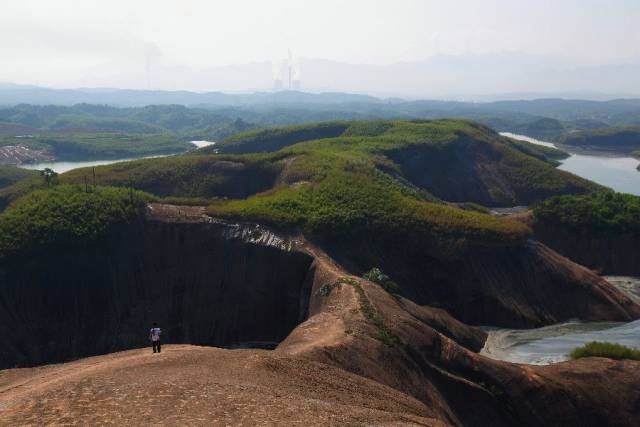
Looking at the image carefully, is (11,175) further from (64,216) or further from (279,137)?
(64,216)

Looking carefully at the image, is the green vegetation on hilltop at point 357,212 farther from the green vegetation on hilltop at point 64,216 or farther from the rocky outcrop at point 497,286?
the green vegetation on hilltop at point 64,216

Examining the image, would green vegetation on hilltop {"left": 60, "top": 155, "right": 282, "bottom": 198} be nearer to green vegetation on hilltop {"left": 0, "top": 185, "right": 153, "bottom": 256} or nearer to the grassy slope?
the grassy slope

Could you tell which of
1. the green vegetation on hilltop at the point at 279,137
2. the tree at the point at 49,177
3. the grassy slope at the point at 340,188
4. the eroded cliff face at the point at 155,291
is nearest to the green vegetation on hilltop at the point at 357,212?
the grassy slope at the point at 340,188

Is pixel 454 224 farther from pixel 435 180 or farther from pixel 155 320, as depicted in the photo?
pixel 435 180

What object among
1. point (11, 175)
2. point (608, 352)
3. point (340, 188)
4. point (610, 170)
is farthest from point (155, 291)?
point (610, 170)

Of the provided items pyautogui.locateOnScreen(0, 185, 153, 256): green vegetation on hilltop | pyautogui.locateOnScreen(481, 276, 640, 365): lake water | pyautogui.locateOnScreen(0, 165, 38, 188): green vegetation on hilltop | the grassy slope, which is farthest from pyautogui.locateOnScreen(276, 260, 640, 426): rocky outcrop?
pyautogui.locateOnScreen(0, 165, 38, 188): green vegetation on hilltop

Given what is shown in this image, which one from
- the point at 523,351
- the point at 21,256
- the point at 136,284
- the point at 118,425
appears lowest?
the point at 523,351

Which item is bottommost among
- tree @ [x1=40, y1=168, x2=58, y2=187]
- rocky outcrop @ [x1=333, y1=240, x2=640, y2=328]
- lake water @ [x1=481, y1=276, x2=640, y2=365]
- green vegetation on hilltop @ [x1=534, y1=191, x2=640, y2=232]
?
lake water @ [x1=481, y1=276, x2=640, y2=365]

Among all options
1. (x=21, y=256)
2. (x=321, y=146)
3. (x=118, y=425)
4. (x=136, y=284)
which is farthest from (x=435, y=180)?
(x=118, y=425)
